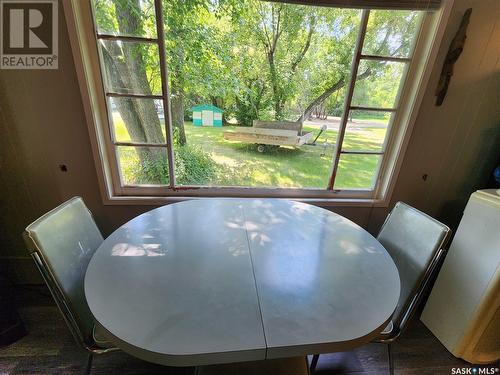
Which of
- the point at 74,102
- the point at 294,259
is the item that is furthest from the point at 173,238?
the point at 74,102

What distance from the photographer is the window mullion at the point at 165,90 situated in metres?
1.28

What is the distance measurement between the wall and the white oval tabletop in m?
0.72

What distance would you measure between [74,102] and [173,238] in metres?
0.99

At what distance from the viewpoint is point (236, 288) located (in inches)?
31.0

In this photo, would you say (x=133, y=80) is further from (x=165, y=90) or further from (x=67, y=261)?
(x=67, y=261)

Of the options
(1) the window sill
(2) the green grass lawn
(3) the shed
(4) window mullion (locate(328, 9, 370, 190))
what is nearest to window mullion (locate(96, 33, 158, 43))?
(3) the shed

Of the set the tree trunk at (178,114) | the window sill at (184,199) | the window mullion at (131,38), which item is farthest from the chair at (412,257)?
the window mullion at (131,38)

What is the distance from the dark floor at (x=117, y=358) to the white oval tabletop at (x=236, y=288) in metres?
0.77

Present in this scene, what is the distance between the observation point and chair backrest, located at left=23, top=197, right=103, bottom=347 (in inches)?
33.9

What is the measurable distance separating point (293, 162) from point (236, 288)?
3.86 feet

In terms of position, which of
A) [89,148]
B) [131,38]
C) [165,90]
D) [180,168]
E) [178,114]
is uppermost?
[131,38]

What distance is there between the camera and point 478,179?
169cm

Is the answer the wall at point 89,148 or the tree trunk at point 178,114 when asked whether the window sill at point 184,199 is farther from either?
the tree trunk at point 178,114

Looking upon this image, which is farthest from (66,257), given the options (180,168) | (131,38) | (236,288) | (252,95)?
(252,95)
